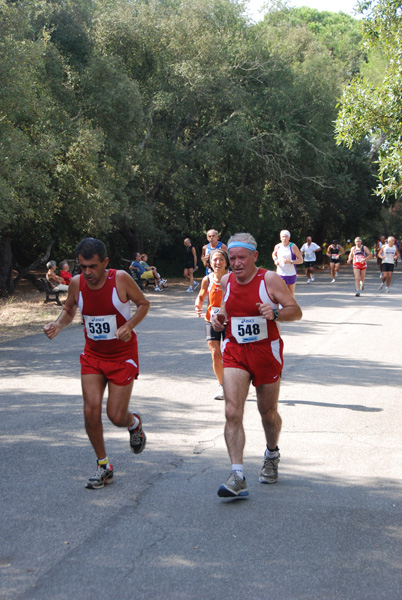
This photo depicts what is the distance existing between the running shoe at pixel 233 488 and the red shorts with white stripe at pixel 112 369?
41.0 inches

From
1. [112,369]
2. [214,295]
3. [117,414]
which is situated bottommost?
[117,414]

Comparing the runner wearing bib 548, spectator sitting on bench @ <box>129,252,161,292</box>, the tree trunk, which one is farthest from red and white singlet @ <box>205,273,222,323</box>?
spectator sitting on bench @ <box>129,252,161,292</box>

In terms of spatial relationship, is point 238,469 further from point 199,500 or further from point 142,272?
point 142,272

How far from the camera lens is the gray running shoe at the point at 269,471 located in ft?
16.6

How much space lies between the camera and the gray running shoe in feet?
16.6

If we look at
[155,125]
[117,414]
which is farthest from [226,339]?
[155,125]

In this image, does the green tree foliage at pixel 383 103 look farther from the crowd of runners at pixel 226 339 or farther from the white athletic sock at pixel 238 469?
the white athletic sock at pixel 238 469

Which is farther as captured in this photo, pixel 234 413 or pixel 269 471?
pixel 269 471

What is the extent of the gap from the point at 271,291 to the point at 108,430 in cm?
253

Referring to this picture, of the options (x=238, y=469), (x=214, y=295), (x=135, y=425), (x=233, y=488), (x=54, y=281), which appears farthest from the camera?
(x=54, y=281)

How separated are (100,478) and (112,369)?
77 centimetres

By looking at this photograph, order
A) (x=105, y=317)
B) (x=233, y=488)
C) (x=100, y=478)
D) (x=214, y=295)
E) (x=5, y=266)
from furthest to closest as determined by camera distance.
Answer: (x=5, y=266)
(x=214, y=295)
(x=105, y=317)
(x=100, y=478)
(x=233, y=488)

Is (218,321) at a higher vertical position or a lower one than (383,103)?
lower

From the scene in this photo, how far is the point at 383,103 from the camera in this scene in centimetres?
1542
